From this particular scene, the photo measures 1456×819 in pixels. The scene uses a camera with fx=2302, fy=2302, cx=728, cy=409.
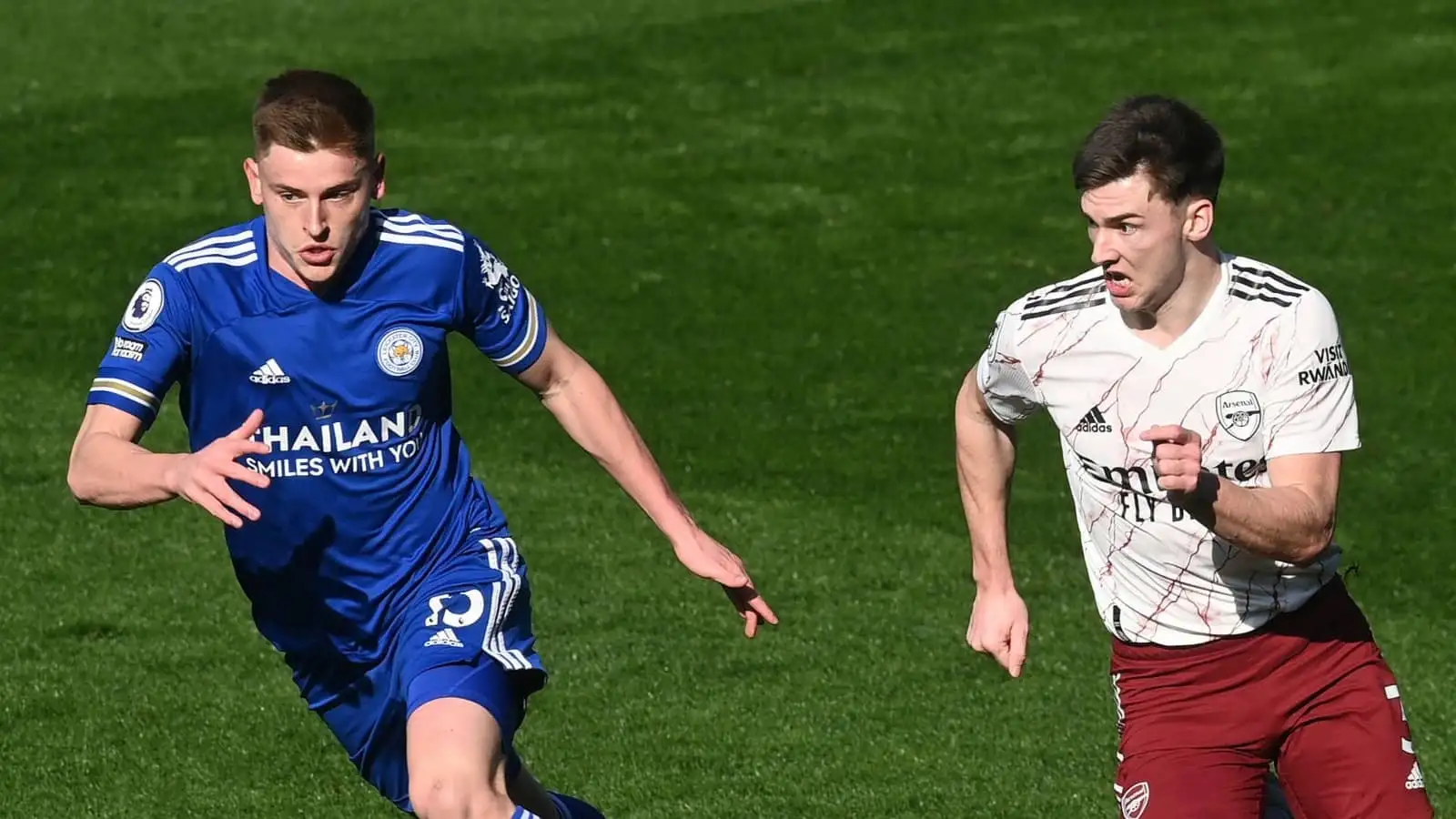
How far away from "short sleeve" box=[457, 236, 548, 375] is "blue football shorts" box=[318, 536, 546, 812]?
19.3 inches

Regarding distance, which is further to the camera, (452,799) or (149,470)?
(452,799)

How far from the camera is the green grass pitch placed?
25.1ft

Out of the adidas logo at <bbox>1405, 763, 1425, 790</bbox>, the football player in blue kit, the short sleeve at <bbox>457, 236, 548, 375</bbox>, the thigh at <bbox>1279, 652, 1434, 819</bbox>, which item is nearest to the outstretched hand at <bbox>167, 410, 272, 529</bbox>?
the football player in blue kit

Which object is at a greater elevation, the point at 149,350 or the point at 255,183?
the point at 255,183

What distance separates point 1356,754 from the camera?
5223mm

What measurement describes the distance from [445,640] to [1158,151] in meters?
2.09

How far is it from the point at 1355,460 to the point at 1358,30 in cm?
767

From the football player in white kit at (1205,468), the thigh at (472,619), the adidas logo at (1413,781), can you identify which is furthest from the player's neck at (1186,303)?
the thigh at (472,619)

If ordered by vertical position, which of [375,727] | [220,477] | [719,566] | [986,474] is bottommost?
[375,727]

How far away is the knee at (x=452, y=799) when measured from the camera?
529cm

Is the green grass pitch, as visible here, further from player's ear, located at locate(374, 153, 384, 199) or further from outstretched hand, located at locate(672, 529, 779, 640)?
player's ear, located at locate(374, 153, 384, 199)

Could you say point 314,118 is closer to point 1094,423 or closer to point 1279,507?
point 1094,423

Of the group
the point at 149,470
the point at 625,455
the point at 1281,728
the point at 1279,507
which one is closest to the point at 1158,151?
the point at 1279,507

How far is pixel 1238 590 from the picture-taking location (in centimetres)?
529
